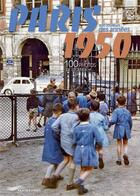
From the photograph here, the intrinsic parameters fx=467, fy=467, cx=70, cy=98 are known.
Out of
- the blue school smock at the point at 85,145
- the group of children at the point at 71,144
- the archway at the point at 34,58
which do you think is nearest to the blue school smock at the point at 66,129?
the group of children at the point at 71,144

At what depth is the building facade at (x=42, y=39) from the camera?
30.7 metres

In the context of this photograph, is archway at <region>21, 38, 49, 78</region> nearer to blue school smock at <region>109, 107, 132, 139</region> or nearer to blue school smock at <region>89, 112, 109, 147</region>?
blue school smock at <region>109, 107, 132, 139</region>

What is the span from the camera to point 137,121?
15852 mm

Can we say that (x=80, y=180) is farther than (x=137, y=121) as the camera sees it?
No

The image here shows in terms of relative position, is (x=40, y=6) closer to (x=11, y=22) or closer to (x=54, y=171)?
(x=11, y=22)

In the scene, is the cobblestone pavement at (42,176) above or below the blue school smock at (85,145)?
below

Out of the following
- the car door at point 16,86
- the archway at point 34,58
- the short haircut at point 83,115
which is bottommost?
the car door at point 16,86

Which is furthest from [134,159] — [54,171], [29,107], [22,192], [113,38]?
[113,38]

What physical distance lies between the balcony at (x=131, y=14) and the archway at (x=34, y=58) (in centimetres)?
672

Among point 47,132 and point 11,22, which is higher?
point 11,22

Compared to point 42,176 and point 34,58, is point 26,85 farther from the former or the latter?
point 42,176

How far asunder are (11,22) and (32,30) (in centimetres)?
163

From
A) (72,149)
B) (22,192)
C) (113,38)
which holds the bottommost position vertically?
(22,192)

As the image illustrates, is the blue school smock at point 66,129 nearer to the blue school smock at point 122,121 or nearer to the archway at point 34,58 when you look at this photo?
the blue school smock at point 122,121
